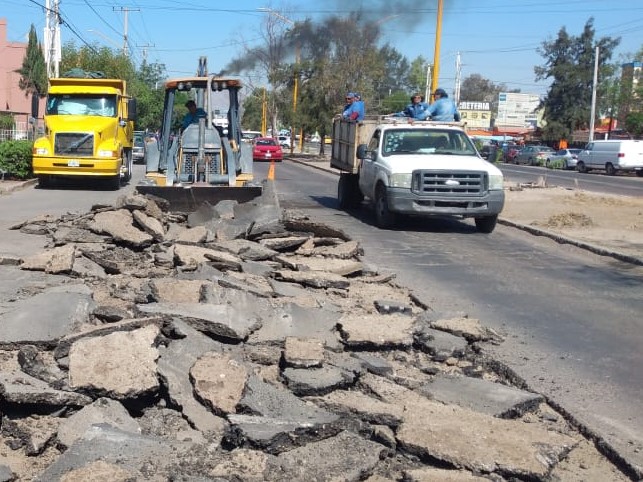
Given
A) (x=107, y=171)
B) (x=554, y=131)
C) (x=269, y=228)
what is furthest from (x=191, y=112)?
(x=554, y=131)

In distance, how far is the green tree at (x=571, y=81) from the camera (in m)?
86.6

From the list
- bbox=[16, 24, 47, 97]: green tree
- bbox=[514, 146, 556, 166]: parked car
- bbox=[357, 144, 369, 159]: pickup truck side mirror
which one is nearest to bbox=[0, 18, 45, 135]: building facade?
bbox=[16, 24, 47, 97]: green tree

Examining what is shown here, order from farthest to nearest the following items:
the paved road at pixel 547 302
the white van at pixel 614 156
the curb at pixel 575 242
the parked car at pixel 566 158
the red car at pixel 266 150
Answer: the parked car at pixel 566 158 → the red car at pixel 266 150 → the white van at pixel 614 156 → the curb at pixel 575 242 → the paved road at pixel 547 302

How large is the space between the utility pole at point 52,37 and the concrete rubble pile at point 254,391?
95.5ft

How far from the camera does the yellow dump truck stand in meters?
21.5

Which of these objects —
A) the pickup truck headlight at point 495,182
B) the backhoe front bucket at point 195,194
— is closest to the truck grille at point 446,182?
the pickup truck headlight at point 495,182

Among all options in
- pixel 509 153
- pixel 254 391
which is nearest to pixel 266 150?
pixel 509 153

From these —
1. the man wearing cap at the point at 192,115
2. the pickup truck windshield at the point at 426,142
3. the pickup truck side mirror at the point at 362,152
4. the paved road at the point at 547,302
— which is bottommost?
the paved road at the point at 547,302

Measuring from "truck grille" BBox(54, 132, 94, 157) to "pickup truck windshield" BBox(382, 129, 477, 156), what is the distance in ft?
32.5

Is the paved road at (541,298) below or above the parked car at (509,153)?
below

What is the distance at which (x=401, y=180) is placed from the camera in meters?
13.9

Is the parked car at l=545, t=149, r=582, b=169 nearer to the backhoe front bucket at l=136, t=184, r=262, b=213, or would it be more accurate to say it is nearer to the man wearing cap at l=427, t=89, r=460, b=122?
the man wearing cap at l=427, t=89, r=460, b=122

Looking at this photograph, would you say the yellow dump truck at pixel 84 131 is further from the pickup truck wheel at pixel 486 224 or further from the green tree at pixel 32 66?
the green tree at pixel 32 66

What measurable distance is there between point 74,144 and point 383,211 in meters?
11.0
